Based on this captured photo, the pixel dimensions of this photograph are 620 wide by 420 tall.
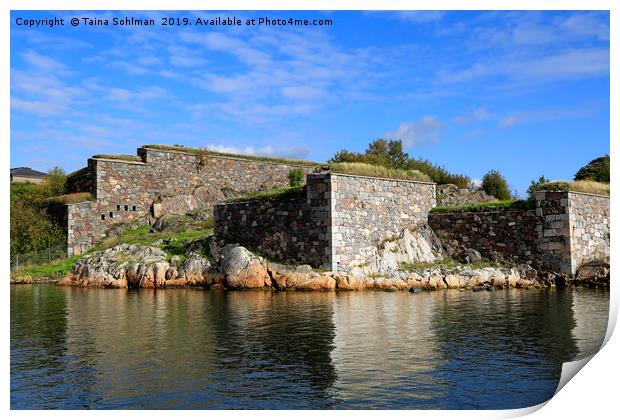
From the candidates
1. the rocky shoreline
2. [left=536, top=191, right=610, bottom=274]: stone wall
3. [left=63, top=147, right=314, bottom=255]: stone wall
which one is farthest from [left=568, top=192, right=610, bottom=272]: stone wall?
[left=63, top=147, right=314, bottom=255]: stone wall

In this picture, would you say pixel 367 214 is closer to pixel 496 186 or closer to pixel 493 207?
pixel 493 207

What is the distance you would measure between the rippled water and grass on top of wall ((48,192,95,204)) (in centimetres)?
1759

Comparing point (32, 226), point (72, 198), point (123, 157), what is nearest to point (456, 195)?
point (123, 157)

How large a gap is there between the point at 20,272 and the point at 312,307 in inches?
792

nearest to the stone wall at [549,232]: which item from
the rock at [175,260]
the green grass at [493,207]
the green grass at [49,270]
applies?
the green grass at [493,207]

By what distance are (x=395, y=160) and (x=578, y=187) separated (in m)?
16.6

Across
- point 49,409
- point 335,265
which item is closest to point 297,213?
Result: point 335,265

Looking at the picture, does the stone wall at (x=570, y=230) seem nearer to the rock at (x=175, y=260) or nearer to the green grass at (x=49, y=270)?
the rock at (x=175, y=260)

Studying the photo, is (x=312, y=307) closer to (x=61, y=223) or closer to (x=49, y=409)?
(x=49, y=409)

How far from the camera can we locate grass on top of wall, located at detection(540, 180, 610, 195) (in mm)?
24578

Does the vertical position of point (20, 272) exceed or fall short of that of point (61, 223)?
it falls short

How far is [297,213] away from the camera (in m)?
25.8

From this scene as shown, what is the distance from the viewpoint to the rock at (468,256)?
85.1 feet

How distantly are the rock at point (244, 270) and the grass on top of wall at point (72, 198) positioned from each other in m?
14.8
